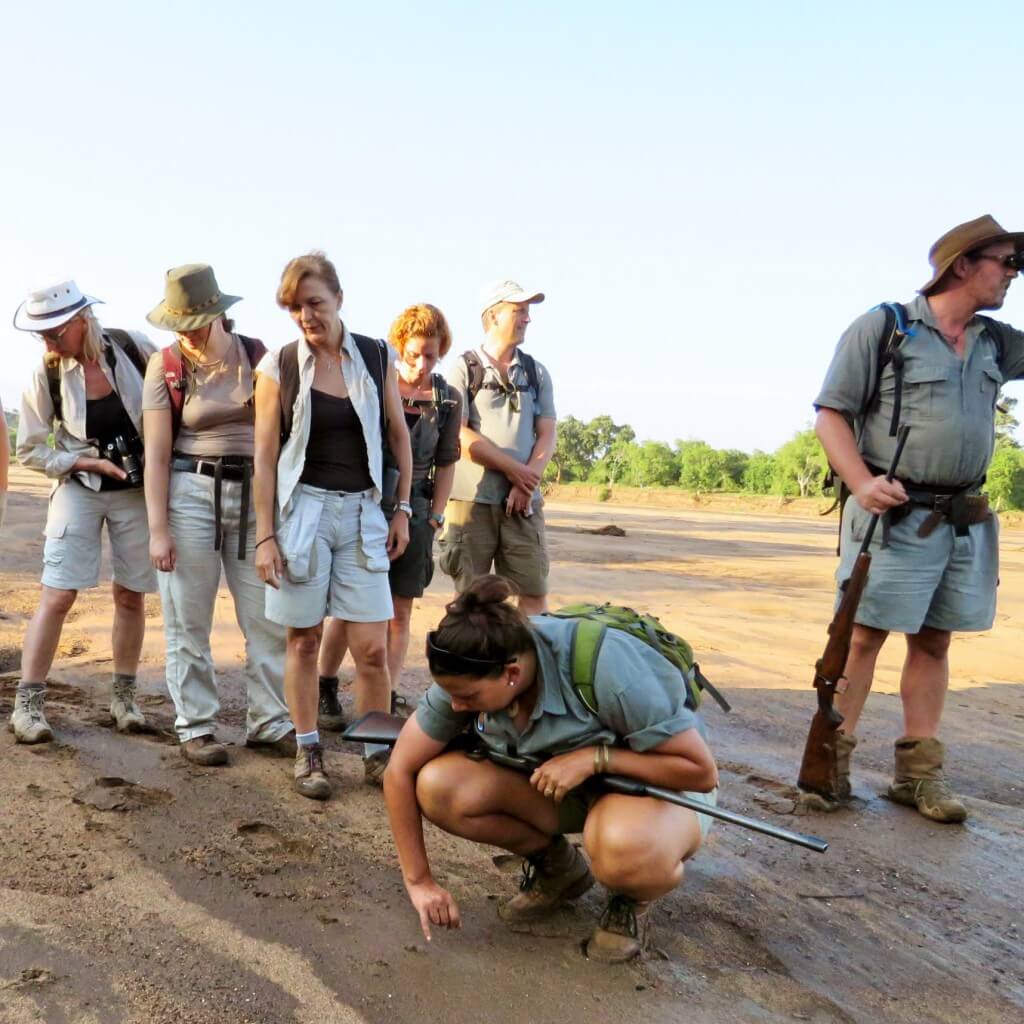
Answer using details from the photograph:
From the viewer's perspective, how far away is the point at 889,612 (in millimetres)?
3922

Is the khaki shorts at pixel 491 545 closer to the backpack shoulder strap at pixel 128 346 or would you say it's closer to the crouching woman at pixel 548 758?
the backpack shoulder strap at pixel 128 346

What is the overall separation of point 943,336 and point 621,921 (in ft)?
8.51

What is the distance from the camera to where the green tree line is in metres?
53.6

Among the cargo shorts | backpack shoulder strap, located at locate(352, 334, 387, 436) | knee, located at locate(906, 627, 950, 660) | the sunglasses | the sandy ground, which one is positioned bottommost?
the sandy ground

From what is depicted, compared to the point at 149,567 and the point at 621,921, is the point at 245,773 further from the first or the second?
the point at 621,921

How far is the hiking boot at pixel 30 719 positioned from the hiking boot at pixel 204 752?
0.58m

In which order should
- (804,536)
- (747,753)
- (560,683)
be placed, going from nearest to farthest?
(560,683) → (747,753) → (804,536)

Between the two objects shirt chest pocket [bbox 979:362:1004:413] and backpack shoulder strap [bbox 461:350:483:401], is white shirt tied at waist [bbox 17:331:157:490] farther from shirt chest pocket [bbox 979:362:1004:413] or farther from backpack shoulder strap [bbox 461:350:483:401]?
shirt chest pocket [bbox 979:362:1004:413]

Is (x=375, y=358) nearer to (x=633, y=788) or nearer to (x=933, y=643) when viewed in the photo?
(x=633, y=788)

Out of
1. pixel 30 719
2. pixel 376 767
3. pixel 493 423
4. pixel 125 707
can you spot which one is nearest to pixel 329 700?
Result: pixel 125 707

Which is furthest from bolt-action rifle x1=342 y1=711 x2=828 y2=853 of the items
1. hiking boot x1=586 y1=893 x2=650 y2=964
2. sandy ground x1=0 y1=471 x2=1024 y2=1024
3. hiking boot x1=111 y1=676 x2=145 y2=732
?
hiking boot x1=111 y1=676 x2=145 y2=732

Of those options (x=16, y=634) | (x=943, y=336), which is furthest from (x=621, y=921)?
(x=16, y=634)

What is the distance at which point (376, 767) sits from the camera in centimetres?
385

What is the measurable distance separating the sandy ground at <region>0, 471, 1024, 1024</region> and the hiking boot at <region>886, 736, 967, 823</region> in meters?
0.06
